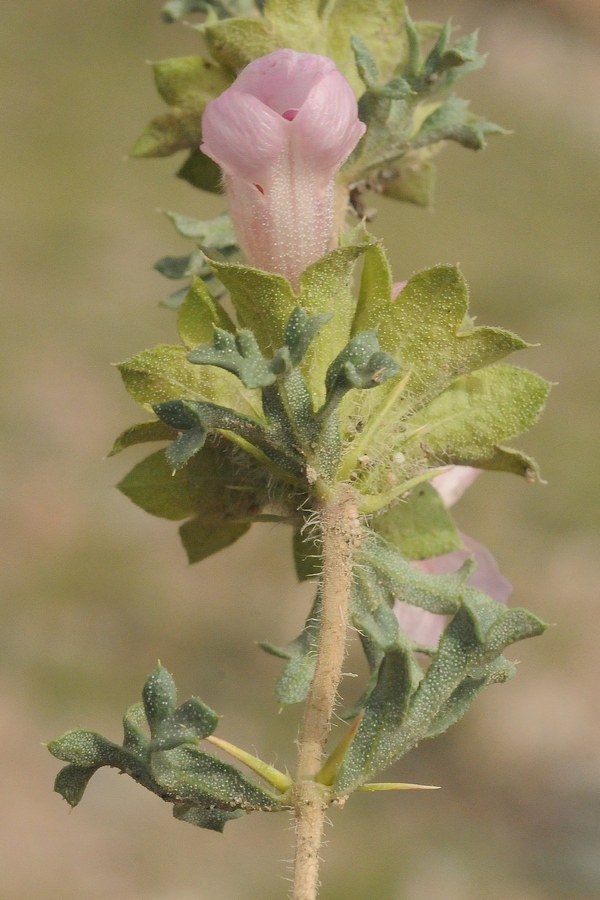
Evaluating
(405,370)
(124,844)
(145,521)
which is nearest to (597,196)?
(145,521)

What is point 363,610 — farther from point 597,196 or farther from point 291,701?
point 597,196

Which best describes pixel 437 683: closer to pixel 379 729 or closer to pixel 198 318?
pixel 379 729

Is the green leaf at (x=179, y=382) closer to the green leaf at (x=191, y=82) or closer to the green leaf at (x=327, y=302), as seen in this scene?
the green leaf at (x=327, y=302)

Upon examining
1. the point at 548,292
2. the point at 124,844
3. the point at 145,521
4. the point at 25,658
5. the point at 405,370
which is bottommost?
the point at 124,844

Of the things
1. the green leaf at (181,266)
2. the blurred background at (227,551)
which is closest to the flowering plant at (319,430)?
the green leaf at (181,266)

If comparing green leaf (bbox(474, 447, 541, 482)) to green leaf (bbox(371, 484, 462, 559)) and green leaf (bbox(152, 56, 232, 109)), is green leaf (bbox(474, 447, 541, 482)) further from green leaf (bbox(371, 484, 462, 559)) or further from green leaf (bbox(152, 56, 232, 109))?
green leaf (bbox(152, 56, 232, 109))

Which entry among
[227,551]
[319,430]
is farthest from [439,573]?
[227,551]
